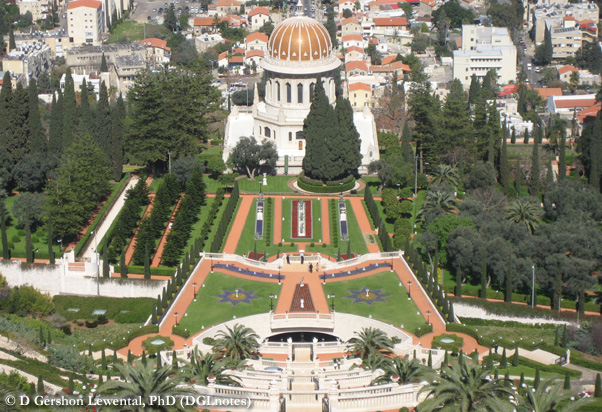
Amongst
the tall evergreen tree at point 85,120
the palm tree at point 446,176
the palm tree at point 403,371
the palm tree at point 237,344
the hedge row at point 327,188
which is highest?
the tall evergreen tree at point 85,120

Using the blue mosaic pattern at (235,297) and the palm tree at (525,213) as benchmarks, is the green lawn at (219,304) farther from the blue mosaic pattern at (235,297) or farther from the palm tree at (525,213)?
the palm tree at (525,213)

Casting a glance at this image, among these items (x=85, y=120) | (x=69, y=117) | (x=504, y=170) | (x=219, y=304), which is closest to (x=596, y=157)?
(x=504, y=170)

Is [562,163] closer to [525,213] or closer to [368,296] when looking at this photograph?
[525,213]

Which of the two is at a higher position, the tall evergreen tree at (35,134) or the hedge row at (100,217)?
the tall evergreen tree at (35,134)

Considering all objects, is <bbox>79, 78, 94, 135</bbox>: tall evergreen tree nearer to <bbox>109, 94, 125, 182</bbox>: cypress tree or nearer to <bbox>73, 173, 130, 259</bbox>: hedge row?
<bbox>109, 94, 125, 182</bbox>: cypress tree

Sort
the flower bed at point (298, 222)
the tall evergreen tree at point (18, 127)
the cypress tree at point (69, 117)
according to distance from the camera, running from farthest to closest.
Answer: the cypress tree at point (69, 117) < the tall evergreen tree at point (18, 127) < the flower bed at point (298, 222)

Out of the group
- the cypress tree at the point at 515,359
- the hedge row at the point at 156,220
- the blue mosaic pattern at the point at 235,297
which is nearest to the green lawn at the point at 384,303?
the blue mosaic pattern at the point at 235,297

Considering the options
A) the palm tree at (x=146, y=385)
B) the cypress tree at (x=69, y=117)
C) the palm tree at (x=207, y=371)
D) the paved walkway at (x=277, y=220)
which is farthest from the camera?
the cypress tree at (x=69, y=117)
